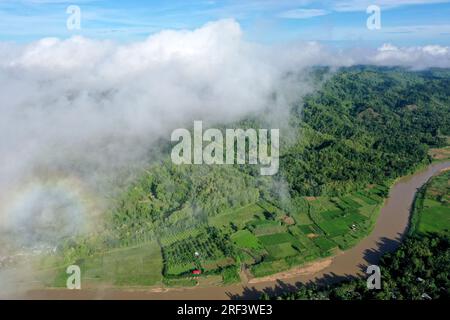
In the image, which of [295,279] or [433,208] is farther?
[433,208]

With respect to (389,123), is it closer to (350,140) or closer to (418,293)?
(350,140)

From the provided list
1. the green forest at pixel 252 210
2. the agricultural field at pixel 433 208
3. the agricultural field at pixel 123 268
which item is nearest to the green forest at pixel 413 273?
the agricultural field at pixel 433 208

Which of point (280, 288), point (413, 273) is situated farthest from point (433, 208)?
point (280, 288)

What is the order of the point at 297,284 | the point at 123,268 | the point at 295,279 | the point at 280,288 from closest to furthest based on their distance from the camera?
the point at 280,288, the point at 297,284, the point at 295,279, the point at 123,268

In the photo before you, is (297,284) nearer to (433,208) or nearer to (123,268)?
(123,268)

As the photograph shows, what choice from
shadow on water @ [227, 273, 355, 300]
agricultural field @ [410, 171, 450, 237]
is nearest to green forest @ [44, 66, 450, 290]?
shadow on water @ [227, 273, 355, 300]

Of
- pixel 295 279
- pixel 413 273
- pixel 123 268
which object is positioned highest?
pixel 123 268

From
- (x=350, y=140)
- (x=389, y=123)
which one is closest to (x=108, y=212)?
(x=350, y=140)
